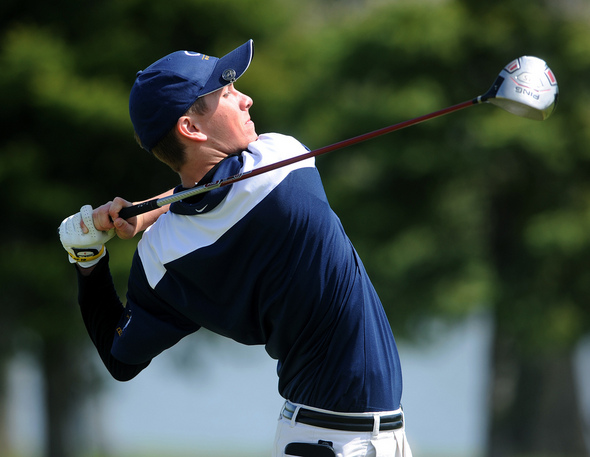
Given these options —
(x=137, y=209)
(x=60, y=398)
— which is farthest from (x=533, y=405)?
(x=137, y=209)

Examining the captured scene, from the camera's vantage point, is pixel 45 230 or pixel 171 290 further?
pixel 45 230

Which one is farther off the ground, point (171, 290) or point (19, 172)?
point (19, 172)

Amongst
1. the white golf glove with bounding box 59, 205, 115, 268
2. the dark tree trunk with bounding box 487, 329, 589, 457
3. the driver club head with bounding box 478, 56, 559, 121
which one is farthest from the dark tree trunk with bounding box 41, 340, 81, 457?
the driver club head with bounding box 478, 56, 559, 121

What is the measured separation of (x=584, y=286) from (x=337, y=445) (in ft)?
30.0

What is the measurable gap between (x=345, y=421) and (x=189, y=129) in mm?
914

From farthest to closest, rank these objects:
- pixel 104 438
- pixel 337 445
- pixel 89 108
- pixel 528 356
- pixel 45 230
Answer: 1. pixel 104 438
2. pixel 528 356
3. pixel 45 230
4. pixel 89 108
5. pixel 337 445

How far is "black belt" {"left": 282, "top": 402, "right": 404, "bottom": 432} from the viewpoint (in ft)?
7.80

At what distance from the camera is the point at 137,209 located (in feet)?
8.63

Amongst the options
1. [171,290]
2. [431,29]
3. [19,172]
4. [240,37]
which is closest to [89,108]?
[19,172]

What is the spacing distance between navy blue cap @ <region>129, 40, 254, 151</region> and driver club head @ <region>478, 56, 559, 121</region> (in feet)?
2.47

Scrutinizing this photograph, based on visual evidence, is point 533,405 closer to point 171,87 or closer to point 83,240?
point 83,240

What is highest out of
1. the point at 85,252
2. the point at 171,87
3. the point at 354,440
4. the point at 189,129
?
the point at 171,87

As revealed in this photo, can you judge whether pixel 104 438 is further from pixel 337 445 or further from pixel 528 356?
pixel 337 445

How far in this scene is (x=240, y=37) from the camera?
11.6 metres
